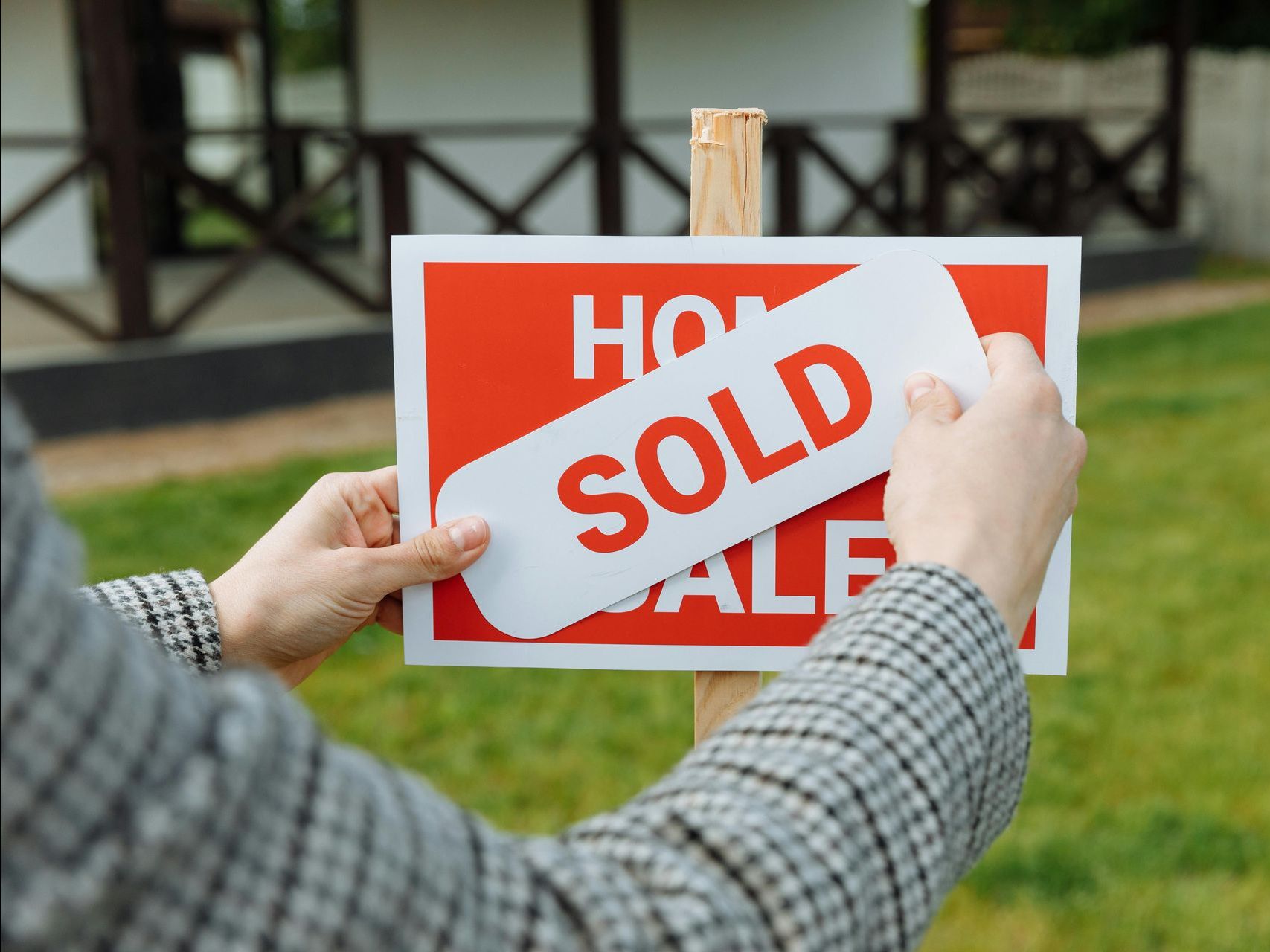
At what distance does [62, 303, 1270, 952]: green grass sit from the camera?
2.48 meters

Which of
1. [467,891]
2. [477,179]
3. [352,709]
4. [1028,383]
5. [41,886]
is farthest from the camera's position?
[477,179]

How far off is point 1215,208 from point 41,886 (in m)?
13.2

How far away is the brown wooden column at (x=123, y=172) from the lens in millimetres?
5488

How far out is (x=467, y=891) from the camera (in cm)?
62

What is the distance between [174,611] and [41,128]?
24.7 ft

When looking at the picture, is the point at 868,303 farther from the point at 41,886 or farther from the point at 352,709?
the point at 352,709

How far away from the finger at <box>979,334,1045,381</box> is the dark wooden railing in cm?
499

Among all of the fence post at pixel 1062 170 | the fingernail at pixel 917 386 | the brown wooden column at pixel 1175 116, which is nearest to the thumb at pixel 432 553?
the fingernail at pixel 917 386

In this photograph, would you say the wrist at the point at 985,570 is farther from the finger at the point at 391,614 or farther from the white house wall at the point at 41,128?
the white house wall at the point at 41,128

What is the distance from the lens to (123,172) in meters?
5.62

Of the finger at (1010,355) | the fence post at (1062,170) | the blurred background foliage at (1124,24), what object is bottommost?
the fence post at (1062,170)

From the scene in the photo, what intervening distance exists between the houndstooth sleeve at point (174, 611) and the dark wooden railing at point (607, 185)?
4.69 meters

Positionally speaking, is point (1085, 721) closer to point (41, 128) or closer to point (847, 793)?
point (847, 793)

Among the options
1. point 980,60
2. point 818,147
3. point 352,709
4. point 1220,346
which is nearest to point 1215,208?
point 980,60
